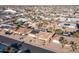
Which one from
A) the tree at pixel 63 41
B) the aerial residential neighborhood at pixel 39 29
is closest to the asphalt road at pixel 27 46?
the aerial residential neighborhood at pixel 39 29

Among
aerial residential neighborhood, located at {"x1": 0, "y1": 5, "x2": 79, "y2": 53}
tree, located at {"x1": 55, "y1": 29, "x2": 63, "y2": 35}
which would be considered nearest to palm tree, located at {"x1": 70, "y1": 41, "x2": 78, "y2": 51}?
aerial residential neighborhood, located at {"x1": 0, "y1": 5, "x2": 79, "y2": 53}

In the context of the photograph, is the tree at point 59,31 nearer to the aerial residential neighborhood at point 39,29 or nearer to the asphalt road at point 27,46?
the aerial residential neighborhood at point 39,29

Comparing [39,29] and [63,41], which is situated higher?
[39,29]

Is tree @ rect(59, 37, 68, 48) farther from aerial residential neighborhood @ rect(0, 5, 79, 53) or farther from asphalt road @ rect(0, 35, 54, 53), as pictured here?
asphalt road @ rect(0, 35, 54, 53)

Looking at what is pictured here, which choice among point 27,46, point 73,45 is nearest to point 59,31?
point 73,45

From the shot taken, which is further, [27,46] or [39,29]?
[39,29]

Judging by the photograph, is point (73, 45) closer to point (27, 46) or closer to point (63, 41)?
point (63, 41)
